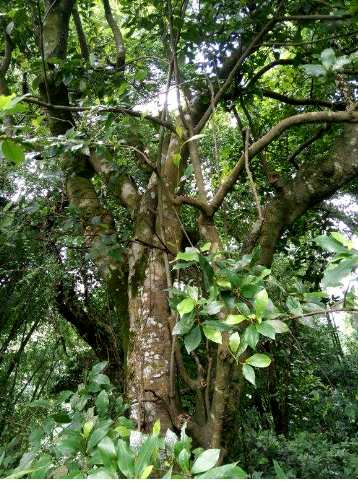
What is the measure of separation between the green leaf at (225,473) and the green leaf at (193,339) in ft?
0.79

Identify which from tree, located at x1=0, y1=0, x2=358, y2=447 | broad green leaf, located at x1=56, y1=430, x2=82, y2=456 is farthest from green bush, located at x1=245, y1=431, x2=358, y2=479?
broad green leaf, located at x1=56, y1=430, x2=82, y2=456

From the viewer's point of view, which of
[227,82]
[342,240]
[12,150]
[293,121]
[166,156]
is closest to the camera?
[342,240]

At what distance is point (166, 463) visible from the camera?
891 millimetres

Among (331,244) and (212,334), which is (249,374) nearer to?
(212,334)

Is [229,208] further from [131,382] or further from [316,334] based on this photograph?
[316,334]

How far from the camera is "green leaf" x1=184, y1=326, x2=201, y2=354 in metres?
0.83

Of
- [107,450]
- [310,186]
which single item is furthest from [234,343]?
[310,186]

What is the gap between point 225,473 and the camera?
24.9 inches

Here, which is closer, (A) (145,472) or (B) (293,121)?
(A) (145,472)

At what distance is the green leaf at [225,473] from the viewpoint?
1.97 feet

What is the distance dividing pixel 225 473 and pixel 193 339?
26 centimetres

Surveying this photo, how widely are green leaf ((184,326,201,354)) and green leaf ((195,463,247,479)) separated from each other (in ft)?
0.79

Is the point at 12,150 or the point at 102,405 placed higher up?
the point at 12,150

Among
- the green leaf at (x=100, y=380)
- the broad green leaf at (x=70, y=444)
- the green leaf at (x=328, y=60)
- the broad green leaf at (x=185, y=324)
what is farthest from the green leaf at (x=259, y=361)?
the green leaf at (x=328, y=60)
